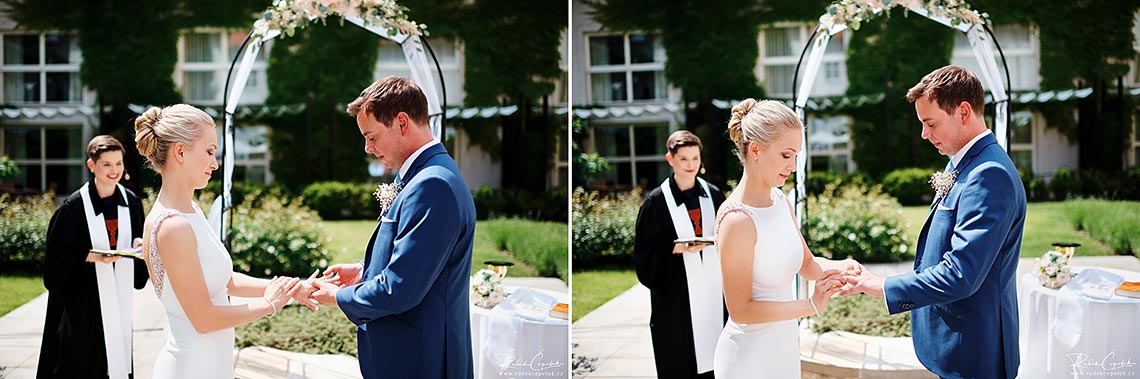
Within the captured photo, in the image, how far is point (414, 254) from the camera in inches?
105

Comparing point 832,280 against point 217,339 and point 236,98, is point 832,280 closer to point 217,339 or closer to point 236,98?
point 217,339

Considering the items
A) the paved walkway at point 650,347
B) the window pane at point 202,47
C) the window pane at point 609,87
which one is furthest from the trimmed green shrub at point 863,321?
the window pane at point 202,47

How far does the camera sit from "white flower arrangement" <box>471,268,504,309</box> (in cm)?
479

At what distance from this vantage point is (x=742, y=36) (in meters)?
5.16

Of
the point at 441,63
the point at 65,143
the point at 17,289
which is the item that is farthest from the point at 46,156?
the point at 441,63

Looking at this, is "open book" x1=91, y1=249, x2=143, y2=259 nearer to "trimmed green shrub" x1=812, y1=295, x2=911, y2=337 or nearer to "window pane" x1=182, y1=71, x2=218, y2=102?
"window pane" x1=182, y1=71, x2=218, y2=102

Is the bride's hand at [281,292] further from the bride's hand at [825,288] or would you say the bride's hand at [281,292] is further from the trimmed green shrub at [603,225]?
the trimmed green shrub at [603,225]

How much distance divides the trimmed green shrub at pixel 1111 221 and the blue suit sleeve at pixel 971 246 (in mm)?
2316

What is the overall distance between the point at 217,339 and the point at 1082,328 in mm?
4039

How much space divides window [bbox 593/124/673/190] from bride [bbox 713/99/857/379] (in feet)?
5.34

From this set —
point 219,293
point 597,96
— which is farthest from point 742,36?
point 219,293

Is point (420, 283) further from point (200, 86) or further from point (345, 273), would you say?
point (200, 86)

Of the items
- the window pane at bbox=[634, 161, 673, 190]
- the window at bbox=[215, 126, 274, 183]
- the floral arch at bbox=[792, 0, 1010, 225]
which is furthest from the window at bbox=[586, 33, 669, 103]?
the window at bbox=[215, 126, 274, 183]

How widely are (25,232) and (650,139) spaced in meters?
3.39
